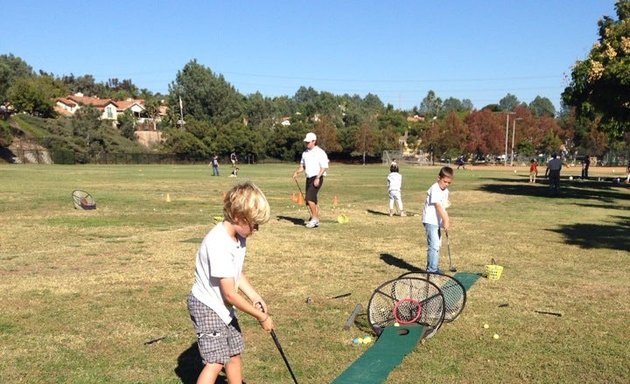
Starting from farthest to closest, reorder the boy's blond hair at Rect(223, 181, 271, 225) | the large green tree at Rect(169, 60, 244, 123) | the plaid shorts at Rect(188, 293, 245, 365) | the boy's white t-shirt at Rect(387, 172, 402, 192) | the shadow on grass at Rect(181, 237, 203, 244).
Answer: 1. the large green tree at Rect(169, 60, 244, 123)
2. the boy's white t-shirt at Rect(387, 172, 402, 192)
3. the shadow on grass at Rect(181, 237, 203, 244)
4. the plaid shorts at Rect(188, 293, 245, 365)
5. the boy's blond hair at Rect(223, 181, 271, 225)

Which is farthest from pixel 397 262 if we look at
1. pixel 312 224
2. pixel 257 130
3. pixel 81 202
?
pixel 257 130

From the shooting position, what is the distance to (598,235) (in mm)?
13664

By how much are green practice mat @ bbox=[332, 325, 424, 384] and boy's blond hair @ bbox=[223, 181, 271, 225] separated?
199 centimetres

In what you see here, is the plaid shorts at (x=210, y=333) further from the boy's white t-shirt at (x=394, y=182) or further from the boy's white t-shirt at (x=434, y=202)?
the boy's white t-shirt at (x=394, y=182)

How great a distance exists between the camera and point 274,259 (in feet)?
32.3

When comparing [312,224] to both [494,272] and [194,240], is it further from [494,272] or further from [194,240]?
[494,272]

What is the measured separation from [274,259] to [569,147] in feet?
404

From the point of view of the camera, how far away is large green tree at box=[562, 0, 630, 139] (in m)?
24.7

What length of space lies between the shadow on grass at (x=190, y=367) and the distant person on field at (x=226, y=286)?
3.26ft

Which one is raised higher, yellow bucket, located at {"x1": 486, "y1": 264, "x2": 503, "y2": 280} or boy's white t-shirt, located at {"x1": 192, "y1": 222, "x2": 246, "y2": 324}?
boy's white t-shirt, located at {"x1": 192, "y1": 222, "x2": 246, "y2": 324}

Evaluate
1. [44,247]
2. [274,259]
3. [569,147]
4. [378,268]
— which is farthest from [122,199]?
[569,147]

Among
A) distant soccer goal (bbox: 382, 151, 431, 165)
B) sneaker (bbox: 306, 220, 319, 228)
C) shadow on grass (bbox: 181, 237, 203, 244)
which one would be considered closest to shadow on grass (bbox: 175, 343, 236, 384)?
shadow on grass (bbox: 181, 237, 203, 244)

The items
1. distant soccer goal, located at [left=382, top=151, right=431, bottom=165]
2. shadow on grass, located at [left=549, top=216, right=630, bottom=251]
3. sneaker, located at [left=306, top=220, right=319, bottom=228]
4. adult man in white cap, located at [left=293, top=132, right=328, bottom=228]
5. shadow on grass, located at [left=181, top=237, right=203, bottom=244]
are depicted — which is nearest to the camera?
shadow on grass, located at [left=181, top=237, right=203, bottom=244]

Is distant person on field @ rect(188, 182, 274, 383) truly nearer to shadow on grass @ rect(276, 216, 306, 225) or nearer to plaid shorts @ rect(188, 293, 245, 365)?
plaid shorts @ rect(188, 293, 245, 365)
